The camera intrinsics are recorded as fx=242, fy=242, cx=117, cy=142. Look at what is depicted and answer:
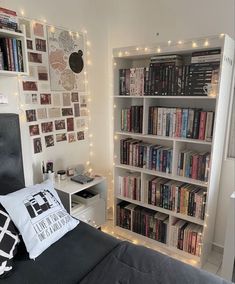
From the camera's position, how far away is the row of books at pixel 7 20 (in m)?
1.52

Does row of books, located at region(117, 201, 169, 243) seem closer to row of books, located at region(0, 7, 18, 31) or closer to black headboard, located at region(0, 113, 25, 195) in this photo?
black headboard, located at region(0, 113, 25, 195)

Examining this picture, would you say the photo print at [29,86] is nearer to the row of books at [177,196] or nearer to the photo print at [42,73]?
the photo print at [42,73]

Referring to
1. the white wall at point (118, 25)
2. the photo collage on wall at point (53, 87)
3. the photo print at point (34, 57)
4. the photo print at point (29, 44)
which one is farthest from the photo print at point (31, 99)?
the white wall at point (118, 25)

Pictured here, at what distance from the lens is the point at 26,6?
1.84 meters

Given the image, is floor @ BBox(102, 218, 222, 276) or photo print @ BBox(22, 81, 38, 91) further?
floor @ BBox(102, 218, 222, 276)

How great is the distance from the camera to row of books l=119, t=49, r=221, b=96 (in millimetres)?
1756

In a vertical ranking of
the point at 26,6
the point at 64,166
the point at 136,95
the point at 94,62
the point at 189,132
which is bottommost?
the point at 64,166

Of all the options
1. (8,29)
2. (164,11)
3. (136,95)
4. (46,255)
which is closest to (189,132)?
(136,95)

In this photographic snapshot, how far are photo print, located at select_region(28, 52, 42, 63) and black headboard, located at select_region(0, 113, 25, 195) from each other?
19.4 inches

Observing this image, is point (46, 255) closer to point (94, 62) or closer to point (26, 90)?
point (26, 90)

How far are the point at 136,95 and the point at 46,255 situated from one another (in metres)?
1.42

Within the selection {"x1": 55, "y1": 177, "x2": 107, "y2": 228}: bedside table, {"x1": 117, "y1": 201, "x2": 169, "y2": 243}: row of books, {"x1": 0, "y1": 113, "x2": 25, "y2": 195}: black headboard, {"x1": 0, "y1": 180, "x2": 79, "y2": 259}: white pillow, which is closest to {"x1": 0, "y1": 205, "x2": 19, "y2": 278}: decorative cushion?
{"x1": 0, "y1": 180, "x2": 79, "y2": 259}: white pillow

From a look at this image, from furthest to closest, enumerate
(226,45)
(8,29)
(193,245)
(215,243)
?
(215,243) → (193,245) → (226,45) → (8,29)

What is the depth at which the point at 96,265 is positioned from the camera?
4.20ft
